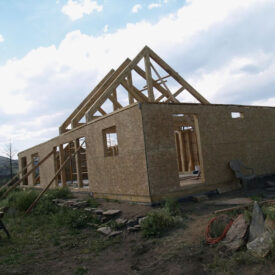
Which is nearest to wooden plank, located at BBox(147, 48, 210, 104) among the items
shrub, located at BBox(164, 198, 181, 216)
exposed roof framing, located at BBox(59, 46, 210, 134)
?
exposed roof framing, located at BBox(59, 46, 210, 134)

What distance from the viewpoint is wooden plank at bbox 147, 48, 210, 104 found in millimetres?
12234

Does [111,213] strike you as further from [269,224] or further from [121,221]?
[269,224]

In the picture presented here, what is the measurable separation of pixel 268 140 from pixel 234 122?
230cm

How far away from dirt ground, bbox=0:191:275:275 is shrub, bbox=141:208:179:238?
0.57 feet

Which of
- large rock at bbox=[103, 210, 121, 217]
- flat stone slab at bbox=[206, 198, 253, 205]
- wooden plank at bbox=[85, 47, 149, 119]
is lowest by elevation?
large rock at bbox=[103, 210, 121, 217]

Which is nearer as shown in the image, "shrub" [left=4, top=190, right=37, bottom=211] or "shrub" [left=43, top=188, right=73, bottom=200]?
"shrub" [left=4, top=190, right=37, bottom=211]

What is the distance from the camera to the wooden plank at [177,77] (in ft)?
40.1

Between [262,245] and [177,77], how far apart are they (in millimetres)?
9412

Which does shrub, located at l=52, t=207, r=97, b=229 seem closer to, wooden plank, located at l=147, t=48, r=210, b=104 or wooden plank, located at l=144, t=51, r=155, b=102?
wooden plank, located at l=144, t=51, r=155, b=102

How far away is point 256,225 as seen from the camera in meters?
4.76

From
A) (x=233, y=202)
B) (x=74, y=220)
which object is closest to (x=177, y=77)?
(x=233, y=202)

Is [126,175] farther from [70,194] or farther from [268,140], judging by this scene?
[268,140]

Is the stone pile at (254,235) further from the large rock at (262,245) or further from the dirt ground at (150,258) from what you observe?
the dirt ground at (150,258)

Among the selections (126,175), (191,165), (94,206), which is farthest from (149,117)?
(191,165)
